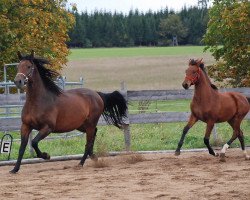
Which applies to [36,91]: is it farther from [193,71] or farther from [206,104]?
[206,104]

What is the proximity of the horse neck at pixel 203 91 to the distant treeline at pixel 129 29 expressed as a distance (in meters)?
86.9

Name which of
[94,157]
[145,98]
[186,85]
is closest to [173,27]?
[145,98]

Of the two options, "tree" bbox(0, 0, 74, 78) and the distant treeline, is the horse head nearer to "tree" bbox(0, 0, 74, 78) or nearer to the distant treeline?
"tree" bbox(0, 0, 74, 78)

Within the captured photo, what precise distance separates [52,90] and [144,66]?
6073 centimetres

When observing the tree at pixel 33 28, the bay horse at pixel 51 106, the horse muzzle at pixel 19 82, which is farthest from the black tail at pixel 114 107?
the tree at pixel 33 28

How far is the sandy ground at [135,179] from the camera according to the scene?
27.8 ft

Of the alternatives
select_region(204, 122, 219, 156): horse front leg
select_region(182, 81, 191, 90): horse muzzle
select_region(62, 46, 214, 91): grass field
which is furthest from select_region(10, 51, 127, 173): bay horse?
select_region(62, 46, 214, 91): grass field

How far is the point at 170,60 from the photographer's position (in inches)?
3004

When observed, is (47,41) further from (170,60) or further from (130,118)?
(170,60)

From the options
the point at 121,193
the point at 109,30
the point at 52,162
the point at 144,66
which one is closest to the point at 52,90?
the point at 52,162

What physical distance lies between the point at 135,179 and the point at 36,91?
8.45ft

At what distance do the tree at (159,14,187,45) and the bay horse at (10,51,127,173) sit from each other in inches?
3563

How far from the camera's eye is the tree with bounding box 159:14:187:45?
4058 inches

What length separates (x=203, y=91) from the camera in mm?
12555
